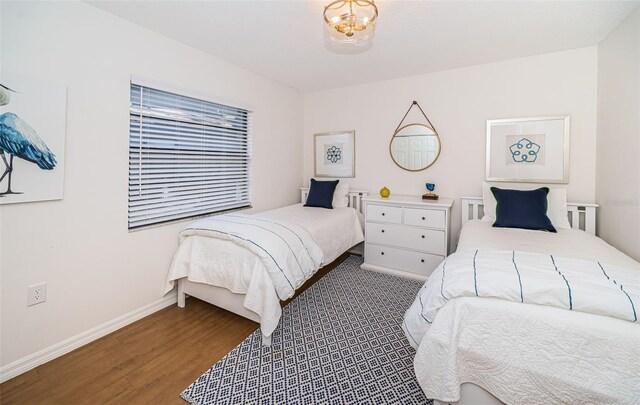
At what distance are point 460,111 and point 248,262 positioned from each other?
2948 millimetres

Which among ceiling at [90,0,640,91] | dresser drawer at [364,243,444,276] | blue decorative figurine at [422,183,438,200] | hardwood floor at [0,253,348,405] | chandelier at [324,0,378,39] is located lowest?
hardwood floor at [0,253,348,405]

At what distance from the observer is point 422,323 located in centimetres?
143

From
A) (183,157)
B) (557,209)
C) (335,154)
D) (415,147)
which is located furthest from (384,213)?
(183,157)

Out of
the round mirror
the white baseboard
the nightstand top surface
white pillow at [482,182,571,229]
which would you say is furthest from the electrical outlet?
white pillow at [482,182,571,229]

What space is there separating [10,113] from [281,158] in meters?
2.66

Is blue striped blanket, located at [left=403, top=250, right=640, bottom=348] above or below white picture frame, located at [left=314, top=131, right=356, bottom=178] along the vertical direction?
below

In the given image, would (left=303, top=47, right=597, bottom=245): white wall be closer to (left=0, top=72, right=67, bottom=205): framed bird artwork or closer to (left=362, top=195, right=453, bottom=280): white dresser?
(left=362, top=195, right=453, bottom=280): white dresser

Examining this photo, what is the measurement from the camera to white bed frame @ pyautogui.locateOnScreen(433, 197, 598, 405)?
4.09ft

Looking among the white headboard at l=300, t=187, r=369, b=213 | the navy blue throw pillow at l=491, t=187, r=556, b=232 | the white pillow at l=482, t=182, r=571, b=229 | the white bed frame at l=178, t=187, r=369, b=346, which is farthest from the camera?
the white headboard at l=300, t=187, r=369, b=213

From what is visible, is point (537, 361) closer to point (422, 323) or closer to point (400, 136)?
point (422, 323)

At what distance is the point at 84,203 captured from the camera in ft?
6.49

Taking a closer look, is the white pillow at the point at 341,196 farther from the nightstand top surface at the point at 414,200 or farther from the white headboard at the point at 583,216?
the white headboard at the point at 583,216

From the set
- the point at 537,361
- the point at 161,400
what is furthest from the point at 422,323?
the point at 161,400

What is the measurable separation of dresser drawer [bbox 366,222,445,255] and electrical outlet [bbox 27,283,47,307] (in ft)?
9.52
